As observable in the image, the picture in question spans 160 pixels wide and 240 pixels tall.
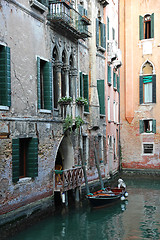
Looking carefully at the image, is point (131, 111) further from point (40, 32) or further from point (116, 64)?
point (40, 32)

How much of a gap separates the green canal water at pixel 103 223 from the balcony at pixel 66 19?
6.55 meters

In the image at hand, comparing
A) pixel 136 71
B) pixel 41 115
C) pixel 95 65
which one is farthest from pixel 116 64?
Answer: pixel 41 115

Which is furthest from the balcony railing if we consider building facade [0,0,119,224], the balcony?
the balcony

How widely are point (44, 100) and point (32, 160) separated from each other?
91.9 inches

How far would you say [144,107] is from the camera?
24.7m

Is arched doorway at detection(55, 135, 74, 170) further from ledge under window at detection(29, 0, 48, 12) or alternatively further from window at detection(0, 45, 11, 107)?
ledge under window at detection(29, 0, 48, 12)

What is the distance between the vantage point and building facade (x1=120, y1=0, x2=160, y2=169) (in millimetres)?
24438

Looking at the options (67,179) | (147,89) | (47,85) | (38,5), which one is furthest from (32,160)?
(147,89)

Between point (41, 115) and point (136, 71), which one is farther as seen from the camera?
point (136, 71)

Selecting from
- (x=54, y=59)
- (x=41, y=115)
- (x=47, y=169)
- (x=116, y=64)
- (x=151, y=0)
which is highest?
(x=151, y=0)

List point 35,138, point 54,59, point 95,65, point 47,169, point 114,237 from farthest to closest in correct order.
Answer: point 95,65 → point 54,59 → point 47,169 → point 35,138 → point 114,237

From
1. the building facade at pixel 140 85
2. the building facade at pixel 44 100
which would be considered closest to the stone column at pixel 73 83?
the building facade at pixel 44 100

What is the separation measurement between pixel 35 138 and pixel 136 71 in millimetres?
15026

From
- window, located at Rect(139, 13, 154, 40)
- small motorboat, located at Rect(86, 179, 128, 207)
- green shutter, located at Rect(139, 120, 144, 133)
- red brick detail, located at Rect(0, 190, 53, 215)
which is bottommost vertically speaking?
small motorboat, located at Rect(86, 179, 128, 207)
